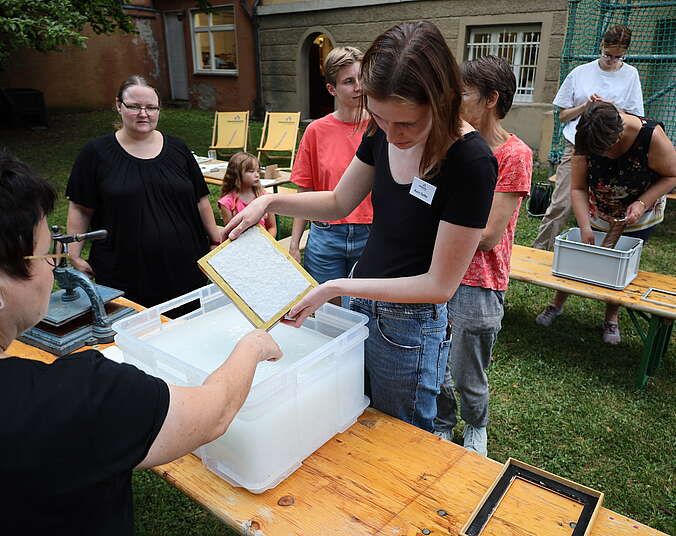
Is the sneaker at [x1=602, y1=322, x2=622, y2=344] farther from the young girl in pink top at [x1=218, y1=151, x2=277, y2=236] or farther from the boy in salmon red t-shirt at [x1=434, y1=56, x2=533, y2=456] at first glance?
the young girl in pink top at [x1=218, y1=151, x2=277, y2=236]

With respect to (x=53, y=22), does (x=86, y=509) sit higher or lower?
lower

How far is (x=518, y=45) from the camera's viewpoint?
33.8 feet

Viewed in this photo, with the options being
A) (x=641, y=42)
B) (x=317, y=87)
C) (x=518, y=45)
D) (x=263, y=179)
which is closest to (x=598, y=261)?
(x=263, y=179)

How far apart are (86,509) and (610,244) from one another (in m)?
3.33

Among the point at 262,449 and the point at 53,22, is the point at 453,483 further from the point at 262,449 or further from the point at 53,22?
the point at 53,22

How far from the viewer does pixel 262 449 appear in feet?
4.03

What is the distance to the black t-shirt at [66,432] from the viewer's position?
31.4 inches

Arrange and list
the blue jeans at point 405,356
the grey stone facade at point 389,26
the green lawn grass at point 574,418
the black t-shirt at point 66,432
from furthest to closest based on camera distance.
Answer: the grey stone facade at point 389,26 < the green lawn grass at point 574,418 < the blue jeans at point 405,356 < the black t-shirt at point 66,432

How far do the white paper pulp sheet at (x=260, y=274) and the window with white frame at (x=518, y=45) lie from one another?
32.8 feet

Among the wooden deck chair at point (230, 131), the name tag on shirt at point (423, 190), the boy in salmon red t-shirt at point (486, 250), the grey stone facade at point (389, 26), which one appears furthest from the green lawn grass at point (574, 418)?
the grey stone facade at point (389, 26)

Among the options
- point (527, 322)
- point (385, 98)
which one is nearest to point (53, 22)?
point (527, 322)

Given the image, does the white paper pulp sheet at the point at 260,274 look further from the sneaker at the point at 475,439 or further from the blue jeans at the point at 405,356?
the sneaker at the point at 475,439

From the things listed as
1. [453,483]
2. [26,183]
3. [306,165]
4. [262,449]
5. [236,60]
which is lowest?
[453,483]

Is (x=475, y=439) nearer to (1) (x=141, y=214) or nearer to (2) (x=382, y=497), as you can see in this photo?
(2) (x=382, y=497)
